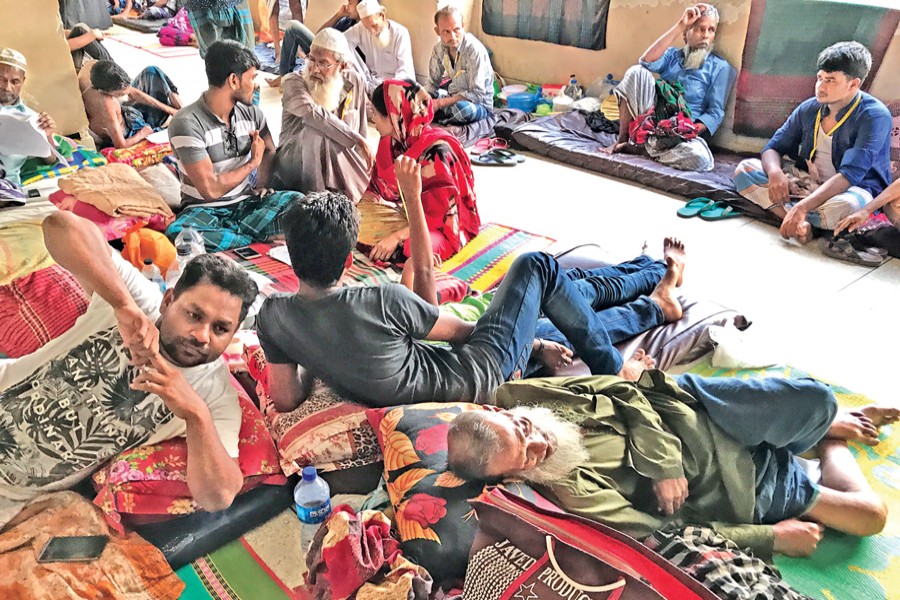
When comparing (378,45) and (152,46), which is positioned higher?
(378,45)

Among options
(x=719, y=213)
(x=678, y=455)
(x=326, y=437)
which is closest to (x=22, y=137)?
(x=326, y=437)

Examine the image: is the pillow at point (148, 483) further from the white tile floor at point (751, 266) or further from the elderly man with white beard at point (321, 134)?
the white tile floor at point (751, 266)

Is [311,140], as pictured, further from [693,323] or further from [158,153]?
[693,323]

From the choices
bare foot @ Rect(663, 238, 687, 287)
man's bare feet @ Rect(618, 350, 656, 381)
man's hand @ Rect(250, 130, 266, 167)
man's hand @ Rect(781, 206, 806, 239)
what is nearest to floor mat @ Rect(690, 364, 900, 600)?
man's bare feet @ Rect(618, 350, 656, 381)

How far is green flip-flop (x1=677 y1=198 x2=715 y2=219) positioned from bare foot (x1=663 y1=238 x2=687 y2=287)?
1133mm

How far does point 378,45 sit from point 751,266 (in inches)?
137

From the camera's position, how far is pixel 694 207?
4043 millimetres

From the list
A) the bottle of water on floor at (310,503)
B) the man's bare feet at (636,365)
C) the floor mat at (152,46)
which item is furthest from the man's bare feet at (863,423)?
the floor mat at (152,46)

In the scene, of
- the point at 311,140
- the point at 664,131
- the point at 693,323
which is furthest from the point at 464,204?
the point at 664,131

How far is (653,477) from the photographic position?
1.74 metres

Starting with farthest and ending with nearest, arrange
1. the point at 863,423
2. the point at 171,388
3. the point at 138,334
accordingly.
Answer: the point at 863,423 < the point at 138,334 < the point at 171,388

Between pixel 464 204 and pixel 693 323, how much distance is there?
4.11ft

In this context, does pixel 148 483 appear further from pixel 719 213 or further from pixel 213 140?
pixel 719 213

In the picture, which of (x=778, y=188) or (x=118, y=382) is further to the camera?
(x=778, y=188)
